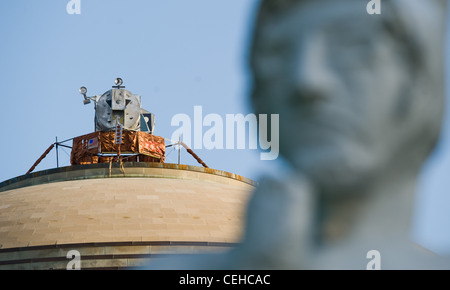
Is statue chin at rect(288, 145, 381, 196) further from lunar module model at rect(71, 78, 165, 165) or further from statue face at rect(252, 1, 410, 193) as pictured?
lunar module model at rect(71, 78, 165, 165)

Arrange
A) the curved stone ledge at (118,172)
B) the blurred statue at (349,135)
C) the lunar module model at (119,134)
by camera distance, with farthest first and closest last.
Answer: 1. the lunar module model at (119,134)
2. the curved stone ledge at (118,172)
3. the blurred statue at (349,135)

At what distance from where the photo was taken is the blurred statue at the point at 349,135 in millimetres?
2352

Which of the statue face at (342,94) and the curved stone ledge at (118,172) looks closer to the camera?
the statue face at (342,94)

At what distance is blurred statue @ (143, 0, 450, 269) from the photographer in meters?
2.35

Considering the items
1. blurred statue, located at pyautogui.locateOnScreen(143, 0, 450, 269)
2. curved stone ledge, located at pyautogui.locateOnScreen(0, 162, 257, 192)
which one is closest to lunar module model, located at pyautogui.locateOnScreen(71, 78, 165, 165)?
curved stone ledge, located at pyautogui.locateOnScreen(0, 162, 257, 192)

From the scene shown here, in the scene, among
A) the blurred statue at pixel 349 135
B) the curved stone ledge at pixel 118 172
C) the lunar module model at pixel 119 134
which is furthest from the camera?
the lunar module model at pixel 119 134

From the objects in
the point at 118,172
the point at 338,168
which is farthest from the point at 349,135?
the point at 118,172

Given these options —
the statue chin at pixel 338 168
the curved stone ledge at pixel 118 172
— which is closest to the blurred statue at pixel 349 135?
the statue chin at pixel 338 168

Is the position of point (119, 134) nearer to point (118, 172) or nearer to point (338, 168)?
point (118, 172)

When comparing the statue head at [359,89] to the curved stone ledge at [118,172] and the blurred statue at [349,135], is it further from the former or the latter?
the curved stone ledge at [118,172]

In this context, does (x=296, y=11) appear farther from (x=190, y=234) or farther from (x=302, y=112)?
(x=190, y=234)

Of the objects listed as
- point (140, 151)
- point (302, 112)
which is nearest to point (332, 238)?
point (302, 112)

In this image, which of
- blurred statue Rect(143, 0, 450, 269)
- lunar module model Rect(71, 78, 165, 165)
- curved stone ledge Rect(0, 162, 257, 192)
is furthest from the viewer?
lunar module model Rect(71, 78, 165, 165)

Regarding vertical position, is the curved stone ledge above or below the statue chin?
below
